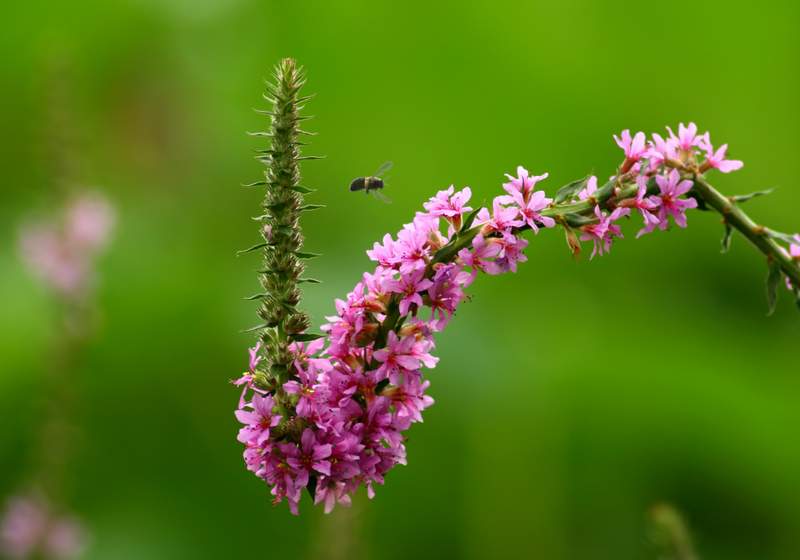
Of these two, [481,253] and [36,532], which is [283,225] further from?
[36,532]

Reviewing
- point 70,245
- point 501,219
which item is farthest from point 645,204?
point 70,245

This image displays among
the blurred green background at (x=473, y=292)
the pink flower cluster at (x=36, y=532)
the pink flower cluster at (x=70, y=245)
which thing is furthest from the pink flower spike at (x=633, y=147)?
the blurred green background at (x=473, y=292)

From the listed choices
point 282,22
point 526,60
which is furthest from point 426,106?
point 282,22

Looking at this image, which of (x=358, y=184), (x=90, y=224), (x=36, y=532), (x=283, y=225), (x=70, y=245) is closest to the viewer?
(x=283, y=225)

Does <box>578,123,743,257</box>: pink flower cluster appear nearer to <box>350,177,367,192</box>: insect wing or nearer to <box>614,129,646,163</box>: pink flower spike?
<box>614,129,646,163</box>: pink flower spike

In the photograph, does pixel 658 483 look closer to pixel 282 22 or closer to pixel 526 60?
pixel 526 60

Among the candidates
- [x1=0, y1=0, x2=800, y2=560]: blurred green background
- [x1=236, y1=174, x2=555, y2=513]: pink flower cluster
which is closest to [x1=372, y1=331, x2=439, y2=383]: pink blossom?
[x1=236, y1=174, x2=555, y2=513]: pink flower cluster
